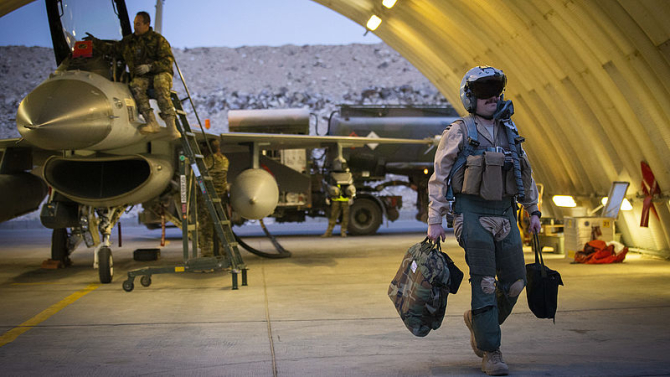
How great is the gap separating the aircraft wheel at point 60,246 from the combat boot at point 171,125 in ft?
12.1

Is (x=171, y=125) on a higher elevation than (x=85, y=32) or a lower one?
lower

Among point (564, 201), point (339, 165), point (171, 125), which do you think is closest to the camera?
point (171, 125)

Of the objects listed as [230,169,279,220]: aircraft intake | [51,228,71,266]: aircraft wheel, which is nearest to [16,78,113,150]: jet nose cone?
[230,169,279,220]: aircraft intake

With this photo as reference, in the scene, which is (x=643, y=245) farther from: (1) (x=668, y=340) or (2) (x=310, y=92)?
(2) (x=310, y=92)

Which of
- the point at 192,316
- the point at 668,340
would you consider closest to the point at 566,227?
the point at 668,340

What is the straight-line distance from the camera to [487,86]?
4.23 m

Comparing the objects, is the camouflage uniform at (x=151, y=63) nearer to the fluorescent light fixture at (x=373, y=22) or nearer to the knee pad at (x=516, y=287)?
the fluorescent light fixture at (x=373, y=22)

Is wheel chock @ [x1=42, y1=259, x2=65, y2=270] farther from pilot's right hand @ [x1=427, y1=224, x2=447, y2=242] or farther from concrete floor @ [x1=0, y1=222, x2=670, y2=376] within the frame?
pilot's right hand @ [x1=427, y1=224, x2=447, y2=242]

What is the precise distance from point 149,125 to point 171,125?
1.43 feet

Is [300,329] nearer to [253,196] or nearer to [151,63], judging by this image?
[151,63]

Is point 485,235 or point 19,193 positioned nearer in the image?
point 485,235

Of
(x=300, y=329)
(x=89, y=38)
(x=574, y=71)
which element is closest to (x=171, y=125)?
(x=89, y=38)

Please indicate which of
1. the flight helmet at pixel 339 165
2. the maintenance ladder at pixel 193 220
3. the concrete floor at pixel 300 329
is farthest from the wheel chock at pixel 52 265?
the flight helmet at pixel 339 165

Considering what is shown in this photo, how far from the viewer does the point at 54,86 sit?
7113 millimetres
